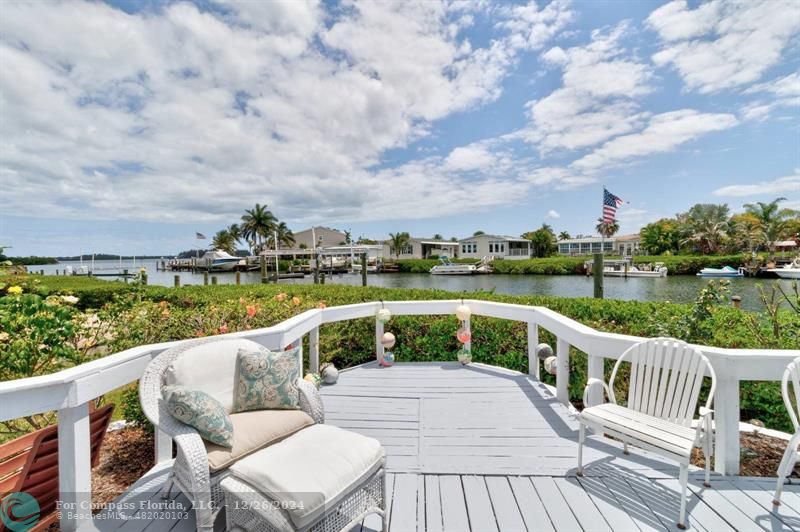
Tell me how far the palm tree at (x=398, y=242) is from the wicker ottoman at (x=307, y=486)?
159 feet

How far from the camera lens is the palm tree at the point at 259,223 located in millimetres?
47625

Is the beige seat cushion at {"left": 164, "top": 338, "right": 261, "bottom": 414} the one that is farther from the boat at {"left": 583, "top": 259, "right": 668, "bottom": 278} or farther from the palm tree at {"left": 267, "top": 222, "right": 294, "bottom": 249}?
the palm tree at {"left": 267, "top": 222, "right": 294, "bottom": 249}

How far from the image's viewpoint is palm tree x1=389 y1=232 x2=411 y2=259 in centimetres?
5025

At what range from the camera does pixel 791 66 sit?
5426mm

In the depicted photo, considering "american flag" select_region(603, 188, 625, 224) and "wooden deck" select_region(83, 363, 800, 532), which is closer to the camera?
"wooden deck" select_region(83, 363, 800, 532)

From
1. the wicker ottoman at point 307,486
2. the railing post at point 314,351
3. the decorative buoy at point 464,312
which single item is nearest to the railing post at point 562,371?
the decorative buoy at point 464,312

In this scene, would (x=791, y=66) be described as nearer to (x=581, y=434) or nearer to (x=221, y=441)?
(x=581, y=434)

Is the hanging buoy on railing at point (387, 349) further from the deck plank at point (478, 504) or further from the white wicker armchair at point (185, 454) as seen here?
the white wicker armchair at point (185, 454)

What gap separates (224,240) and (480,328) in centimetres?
6566

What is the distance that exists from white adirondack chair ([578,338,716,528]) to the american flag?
39.2 feet

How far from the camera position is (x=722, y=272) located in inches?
1142

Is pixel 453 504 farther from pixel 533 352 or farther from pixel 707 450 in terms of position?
pixel 533 352

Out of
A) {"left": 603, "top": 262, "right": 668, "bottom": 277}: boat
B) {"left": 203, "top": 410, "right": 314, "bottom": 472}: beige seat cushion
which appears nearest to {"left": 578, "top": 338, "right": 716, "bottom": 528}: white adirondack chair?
{"left": 203, "top": 410, "right": 314, "bottom": 472}: beige seat cushion

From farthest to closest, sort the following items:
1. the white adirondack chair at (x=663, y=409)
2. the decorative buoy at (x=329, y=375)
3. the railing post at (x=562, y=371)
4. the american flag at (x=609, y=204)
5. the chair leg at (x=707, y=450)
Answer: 1. the american flag at (x=609, y=204)
2. the decorative buoy at (x=329, y=375)
3. the railing post at (x=562, y=371)
4. the chair leg at (x=707, y=450)
5. the white adirondack chair at (x=663, y=409)
